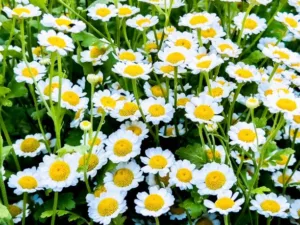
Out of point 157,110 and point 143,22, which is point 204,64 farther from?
point 143,22

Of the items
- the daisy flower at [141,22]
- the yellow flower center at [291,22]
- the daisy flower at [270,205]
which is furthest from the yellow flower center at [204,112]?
the yellow flower center at [291,22]

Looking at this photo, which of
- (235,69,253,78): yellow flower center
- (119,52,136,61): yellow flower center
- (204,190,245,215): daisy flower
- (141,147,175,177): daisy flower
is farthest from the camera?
(119,52,136,61): yellow flower center

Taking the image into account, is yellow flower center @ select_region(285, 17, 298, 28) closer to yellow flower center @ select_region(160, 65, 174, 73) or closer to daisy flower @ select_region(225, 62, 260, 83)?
daisy flower @ select_region(225, 62, 260, 83)

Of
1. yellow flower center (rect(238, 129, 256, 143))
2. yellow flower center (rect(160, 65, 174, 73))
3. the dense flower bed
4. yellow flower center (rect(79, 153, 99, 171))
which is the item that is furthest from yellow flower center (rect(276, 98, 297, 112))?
yellow flower center (rect(79, 153, 99, 171))

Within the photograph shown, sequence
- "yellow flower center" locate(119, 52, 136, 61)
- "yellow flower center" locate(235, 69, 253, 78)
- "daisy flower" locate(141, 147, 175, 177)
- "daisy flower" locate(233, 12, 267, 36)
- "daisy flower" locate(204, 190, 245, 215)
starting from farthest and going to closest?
"daisy flower" locate(233, 12, 267, 36) < "yellow flower center" locate(119, 52, 136, 61) < "yellow flower center" locate(235, 69, 253, 78) < "daisy flower" locate(141, 147, 175, 177) < "daisy flower" locate(204, 190, 245, 215)

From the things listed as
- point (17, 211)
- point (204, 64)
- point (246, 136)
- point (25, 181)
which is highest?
point (204, 64)

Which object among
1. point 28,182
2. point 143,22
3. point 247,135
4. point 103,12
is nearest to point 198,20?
point 143,22

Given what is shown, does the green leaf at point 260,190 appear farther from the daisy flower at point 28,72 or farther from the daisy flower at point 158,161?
the daisy flower at point 28,72

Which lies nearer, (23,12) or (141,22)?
(23,12)
